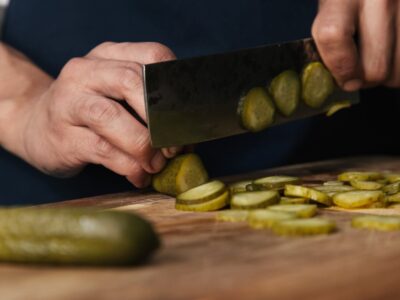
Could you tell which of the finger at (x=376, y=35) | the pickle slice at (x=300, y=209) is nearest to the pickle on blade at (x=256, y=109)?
the finger at (x=376, y=35)

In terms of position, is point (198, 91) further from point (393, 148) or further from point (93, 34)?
point (393, 148)

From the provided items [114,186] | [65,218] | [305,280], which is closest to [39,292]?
[65,218]

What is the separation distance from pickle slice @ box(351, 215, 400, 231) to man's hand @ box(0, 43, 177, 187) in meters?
0.55

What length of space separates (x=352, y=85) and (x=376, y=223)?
2.41 feet

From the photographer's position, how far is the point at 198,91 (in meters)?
1.87

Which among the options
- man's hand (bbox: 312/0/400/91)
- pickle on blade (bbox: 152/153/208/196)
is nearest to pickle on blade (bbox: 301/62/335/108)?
man's hand (bbox: 312/0/400/91)

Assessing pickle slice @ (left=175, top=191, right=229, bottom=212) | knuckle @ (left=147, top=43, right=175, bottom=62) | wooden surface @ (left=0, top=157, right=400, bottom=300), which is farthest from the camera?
knuckle @ (left=147, top=43, right=175, bottom=62)

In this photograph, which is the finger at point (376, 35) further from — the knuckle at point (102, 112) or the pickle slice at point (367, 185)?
the knuckle at point (102, 112)

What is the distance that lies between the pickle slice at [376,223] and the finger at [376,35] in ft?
2.19

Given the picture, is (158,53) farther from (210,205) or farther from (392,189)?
(392,189)

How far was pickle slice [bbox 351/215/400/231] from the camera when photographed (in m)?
1.45

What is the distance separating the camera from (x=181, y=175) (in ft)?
6.12

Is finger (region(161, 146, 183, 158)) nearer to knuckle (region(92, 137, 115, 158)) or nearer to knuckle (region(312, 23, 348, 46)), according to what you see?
knuckle (region(92, 137, 115, 158))

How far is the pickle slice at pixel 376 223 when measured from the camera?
1.45 m
